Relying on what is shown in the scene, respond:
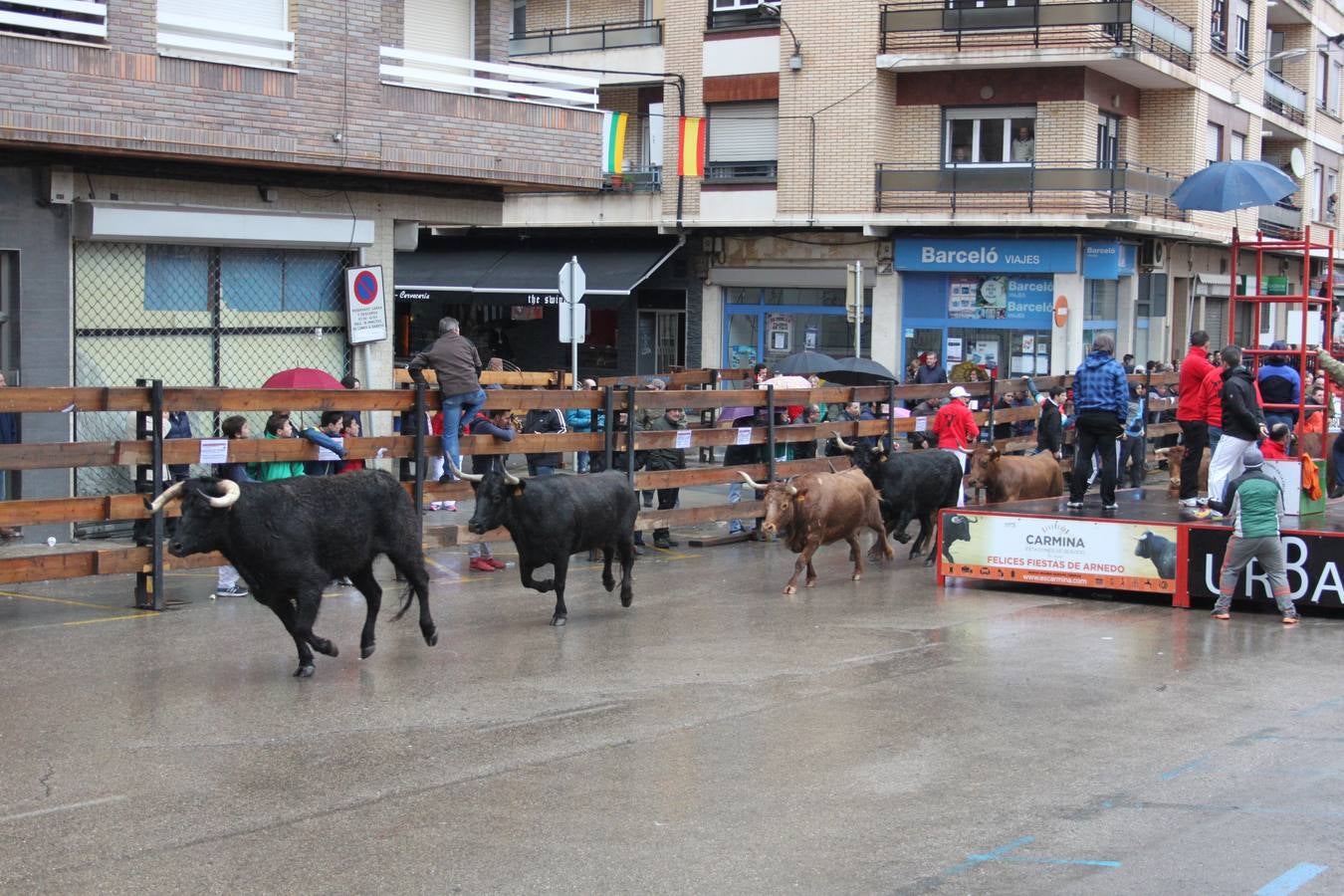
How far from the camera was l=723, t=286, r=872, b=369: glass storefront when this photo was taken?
36.0 metres

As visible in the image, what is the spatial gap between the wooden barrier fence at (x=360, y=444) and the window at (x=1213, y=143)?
20.4 m

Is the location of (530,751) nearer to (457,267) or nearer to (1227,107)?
(457,267)

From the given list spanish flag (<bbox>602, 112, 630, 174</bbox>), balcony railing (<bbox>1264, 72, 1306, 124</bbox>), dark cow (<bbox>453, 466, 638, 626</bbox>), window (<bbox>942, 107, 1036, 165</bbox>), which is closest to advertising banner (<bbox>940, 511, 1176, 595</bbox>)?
dark cow (<bbox>453, 466, 638, 626</bbox>)

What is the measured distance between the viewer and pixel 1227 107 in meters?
39.5

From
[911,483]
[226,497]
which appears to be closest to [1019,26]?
[911,483]

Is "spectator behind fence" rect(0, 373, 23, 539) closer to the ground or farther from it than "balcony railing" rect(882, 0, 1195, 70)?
closer to the ground

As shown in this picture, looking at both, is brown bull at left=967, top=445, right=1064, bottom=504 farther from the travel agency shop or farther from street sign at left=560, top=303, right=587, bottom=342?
the travel agency shop

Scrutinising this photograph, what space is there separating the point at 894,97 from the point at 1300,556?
73.2ft

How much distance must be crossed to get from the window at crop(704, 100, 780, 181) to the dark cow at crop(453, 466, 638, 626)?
890 inches

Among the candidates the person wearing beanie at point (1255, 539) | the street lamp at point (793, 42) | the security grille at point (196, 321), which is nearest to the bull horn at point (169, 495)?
the security grille at point (196, 321)

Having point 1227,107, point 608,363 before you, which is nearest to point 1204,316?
point 1227,107

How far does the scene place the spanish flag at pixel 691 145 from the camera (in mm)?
34094

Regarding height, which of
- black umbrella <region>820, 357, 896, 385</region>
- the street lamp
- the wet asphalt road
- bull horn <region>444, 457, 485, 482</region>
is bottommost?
the wet asphalt road

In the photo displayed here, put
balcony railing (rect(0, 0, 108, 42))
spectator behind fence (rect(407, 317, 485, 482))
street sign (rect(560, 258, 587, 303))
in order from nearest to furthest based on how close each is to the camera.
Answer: spectator behind fence (rect(407, 317, 485, 482)) → balcony railing (rect(0, 0, 108, 42)) → street sign (rect(560, 258, 587, 303))
